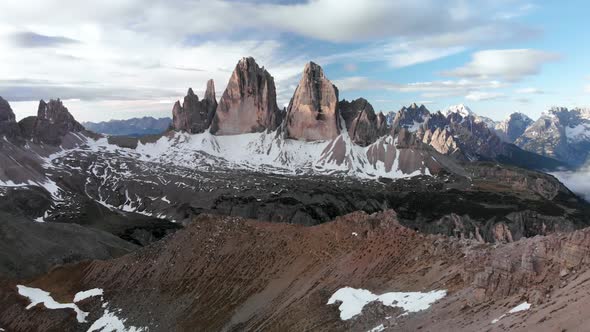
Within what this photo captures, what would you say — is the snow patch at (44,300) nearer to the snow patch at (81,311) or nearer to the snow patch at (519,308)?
the snow patch at (81,311)

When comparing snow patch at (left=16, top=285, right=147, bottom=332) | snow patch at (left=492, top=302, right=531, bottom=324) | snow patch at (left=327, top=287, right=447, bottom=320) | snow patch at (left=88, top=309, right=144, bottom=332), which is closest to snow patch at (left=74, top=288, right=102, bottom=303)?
snow patch at (left=16, top=285, right=147, bottom=332)

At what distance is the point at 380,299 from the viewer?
41.1 m

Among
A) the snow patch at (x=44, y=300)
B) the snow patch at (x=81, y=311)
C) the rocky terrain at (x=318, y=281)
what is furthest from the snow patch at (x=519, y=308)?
the snow patch at (x=44, y=300)

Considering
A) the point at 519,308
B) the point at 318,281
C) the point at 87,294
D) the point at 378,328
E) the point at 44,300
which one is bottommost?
the point at 44,300

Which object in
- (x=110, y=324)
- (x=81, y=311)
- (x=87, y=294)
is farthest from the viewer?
(x=87, y=294)

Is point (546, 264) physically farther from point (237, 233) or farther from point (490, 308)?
point (237, 233)

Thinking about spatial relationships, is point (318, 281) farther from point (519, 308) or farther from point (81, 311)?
point (81, 311)

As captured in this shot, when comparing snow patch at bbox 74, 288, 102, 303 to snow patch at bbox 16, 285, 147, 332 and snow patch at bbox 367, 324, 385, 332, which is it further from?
snow patch at bbox 367, 324, 385, 332

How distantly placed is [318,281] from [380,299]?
1100 centimetres

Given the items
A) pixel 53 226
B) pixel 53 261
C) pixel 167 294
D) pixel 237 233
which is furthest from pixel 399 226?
pixel 53 226

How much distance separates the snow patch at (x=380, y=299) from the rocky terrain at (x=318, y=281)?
0.25m

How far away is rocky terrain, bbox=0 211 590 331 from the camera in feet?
106

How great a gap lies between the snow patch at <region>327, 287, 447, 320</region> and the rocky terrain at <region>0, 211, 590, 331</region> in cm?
25

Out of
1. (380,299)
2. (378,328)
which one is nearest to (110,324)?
(380,299)
